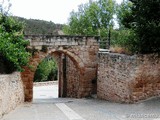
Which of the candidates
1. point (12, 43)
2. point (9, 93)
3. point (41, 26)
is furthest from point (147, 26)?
point (41, 26)

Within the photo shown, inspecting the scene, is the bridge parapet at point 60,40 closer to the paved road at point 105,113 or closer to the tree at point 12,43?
the tree at point 12,43

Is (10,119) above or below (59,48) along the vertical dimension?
below

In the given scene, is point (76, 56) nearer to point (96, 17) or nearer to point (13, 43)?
point (13, 43)

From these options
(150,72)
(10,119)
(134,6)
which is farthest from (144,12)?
(10,119)

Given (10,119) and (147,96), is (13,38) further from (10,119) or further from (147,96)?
(147,96)

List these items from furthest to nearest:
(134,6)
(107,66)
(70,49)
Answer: (70,49), (107,66), (134,6)

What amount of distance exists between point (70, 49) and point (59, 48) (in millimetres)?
659

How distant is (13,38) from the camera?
48.6 feet

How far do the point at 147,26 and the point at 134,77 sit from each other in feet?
7.61

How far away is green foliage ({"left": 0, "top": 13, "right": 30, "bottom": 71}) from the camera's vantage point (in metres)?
13.2

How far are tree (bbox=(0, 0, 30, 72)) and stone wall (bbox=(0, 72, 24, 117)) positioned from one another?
616mm

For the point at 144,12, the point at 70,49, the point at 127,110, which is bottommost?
the point at 127,110

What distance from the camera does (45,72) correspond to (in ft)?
125

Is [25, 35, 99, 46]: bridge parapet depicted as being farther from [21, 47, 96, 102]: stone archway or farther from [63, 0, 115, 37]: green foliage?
[63, 0, 115, 37]: green foliage
